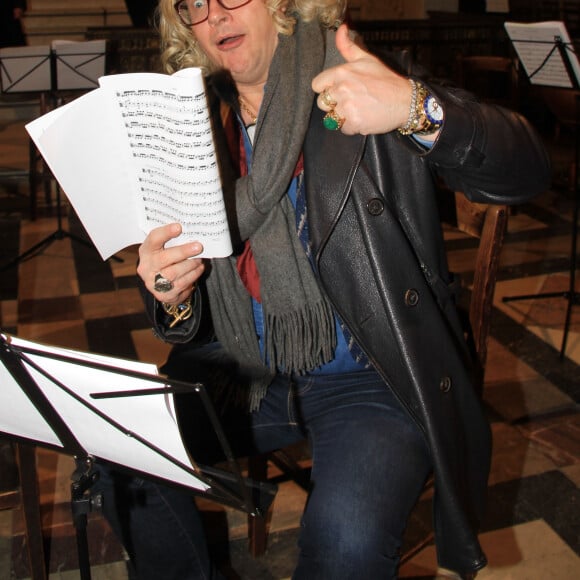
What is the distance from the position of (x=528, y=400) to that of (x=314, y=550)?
1640 millimetres

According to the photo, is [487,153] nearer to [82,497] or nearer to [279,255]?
[279,255]

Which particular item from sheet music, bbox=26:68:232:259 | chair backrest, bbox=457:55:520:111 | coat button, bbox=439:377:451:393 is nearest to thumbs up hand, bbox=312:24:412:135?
sheet music, bbox=26:68:232:259

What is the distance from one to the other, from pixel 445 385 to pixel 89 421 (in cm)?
66

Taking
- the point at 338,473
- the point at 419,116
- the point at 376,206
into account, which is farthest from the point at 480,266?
the point at 338,473

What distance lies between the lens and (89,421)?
110 centimetres

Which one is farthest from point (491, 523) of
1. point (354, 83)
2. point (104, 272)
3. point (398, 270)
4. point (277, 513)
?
point (104, 272)

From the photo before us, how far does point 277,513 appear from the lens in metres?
2.20

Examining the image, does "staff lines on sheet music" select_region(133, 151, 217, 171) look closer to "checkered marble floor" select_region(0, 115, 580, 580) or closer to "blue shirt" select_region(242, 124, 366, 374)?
"blue shirt" select_region(242, 124, 366, 374)

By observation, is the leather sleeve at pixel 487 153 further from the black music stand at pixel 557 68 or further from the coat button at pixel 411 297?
the black music stand at pixel 557 68

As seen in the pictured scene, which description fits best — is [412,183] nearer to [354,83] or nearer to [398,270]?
[398,270]

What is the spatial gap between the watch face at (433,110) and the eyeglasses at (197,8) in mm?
450

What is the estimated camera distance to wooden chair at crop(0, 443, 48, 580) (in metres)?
1.66

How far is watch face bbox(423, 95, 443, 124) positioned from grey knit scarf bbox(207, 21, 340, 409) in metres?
0.25

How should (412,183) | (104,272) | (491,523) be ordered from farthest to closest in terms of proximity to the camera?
(104,272) → (491,523) → (412,183)
